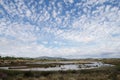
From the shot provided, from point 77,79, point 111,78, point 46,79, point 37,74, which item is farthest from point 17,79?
point 111,78

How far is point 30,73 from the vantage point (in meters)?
25.9

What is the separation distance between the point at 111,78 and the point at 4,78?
12.1 meters

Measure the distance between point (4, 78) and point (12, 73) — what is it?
4.38m

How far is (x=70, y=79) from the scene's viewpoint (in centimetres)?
2112

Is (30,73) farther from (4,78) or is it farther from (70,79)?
(70,79)

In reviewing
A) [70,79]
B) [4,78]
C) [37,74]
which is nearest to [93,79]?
[70,79]

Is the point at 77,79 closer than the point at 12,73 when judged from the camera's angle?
Yes

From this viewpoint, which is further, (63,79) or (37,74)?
(37,74)

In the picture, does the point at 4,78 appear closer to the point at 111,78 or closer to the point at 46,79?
the point at 46,79

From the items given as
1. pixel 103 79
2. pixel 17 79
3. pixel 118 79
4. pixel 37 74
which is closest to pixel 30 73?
pixel 37 74

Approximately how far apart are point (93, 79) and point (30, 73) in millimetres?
9068

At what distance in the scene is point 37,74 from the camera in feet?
83.9

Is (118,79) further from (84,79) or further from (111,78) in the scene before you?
(84,79)

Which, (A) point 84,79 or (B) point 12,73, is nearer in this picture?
(A) point 84,79
